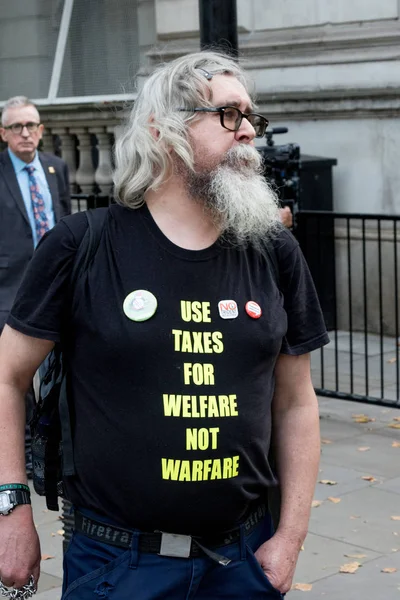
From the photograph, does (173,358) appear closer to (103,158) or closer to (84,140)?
(103,158)

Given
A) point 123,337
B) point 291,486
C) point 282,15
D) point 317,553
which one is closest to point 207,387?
point 123,337

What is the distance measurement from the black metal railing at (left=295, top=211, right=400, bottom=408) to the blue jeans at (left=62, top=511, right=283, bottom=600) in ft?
16.2

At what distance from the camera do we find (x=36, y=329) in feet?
8.73

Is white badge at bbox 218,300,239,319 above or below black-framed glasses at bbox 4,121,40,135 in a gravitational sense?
below

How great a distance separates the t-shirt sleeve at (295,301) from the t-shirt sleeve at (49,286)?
20.3 inches

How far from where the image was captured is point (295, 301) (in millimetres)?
2850

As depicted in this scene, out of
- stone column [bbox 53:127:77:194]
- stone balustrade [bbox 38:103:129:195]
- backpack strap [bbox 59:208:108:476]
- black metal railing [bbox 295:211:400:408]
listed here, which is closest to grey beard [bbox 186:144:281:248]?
backpack strap [bbox 59:208:108:476]

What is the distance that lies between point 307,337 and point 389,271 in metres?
7.47

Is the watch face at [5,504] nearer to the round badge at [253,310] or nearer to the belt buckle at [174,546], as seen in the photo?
the belt buckle at [174,546]

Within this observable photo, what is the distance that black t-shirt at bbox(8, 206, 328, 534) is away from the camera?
2594 mm

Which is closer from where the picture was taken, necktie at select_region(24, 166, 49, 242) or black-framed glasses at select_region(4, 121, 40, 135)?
necktie at select_region(24, 166, 49, 242)

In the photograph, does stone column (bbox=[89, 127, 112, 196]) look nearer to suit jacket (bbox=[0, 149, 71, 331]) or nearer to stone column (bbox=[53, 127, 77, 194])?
stone column (bbox=[53, 127, 77, 194])

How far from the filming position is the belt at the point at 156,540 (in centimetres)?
262

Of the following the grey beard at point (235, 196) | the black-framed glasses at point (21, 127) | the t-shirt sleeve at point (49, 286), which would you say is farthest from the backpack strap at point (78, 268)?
the black-framed glasses at point (21, 127)
